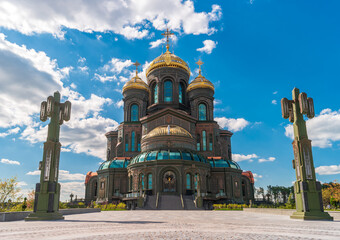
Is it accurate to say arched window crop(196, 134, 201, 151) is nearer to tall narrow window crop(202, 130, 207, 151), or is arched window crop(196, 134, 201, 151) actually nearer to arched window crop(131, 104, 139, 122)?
tall narrow window crop(202, 130, 207, 151)

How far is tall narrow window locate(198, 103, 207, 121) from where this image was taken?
5550 centimetres

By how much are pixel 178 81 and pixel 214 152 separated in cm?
1623

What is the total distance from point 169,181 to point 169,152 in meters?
4.13

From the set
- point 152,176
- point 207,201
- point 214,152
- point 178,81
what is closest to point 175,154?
point 152,176

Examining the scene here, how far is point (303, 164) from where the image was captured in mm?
15773

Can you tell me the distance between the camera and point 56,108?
1764 cm

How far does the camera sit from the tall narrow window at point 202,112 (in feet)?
182

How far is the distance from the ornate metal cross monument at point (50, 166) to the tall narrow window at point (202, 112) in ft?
130

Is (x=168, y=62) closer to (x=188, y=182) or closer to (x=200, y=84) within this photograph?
(x=200, y=84)

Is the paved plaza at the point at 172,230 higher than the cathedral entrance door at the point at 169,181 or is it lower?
lower

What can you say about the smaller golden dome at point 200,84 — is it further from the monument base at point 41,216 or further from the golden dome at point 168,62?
the monument base at point 41,216

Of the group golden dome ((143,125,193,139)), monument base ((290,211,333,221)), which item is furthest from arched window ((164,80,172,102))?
monument base ((290,211,333,221))

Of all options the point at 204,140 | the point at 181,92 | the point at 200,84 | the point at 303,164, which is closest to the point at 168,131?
the point at 204,140

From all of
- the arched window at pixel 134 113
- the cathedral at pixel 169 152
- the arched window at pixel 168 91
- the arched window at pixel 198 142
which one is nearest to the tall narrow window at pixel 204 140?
the cathedral at pixel 169 152
